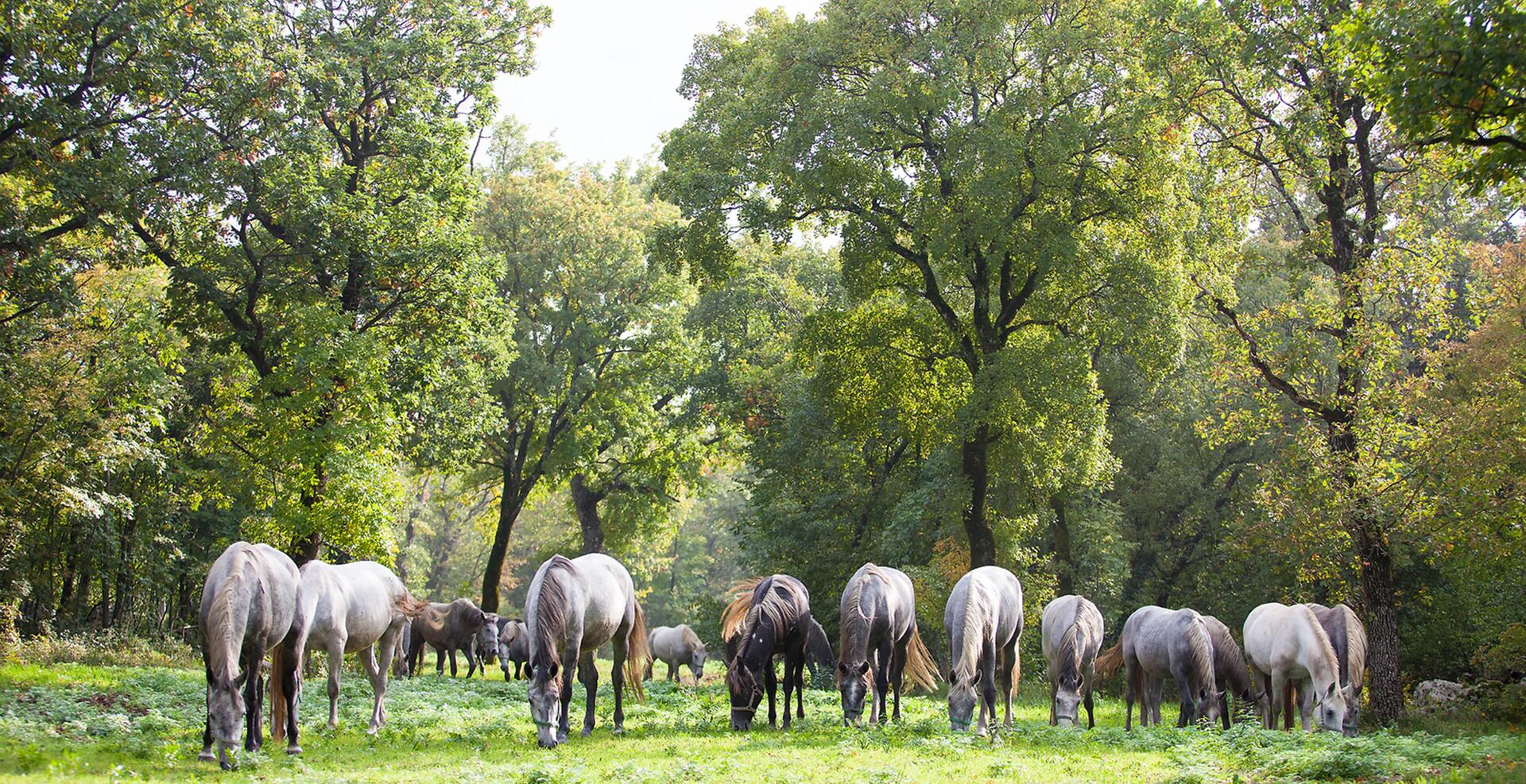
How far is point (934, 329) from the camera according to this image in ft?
82.8

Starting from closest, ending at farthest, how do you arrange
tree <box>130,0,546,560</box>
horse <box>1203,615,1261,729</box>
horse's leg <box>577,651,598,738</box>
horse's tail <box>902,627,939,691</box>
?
horse's leg <box>577,651,598,738</box>
horse <box>1203,615,1261,729</box>
horse's tail <box>902,627,939,691</box>
tree <box>130,0,546,560</box>

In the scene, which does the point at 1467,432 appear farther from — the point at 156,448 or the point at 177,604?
the point at 177,604

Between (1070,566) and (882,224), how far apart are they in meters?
13.1

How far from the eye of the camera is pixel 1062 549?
31688mm

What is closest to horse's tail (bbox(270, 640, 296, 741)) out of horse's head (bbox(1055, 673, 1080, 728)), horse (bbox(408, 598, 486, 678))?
horse's head (bbox(1055, 673, 1080, 728))

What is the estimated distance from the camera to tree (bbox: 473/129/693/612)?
1383 inches

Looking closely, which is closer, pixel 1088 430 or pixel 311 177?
pixel 311 177

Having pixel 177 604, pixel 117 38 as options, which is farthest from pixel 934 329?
pixel 177 604

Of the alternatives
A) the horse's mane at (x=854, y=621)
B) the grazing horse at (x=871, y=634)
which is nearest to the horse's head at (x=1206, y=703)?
the grazing horse at (x=871, y=634)

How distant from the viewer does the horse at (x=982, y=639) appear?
13641 mm

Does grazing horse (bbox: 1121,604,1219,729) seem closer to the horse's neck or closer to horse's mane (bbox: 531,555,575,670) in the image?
the horse's neck

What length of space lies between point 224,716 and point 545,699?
3.50 m

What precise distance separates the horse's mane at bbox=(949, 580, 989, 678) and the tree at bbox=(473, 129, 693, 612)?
860 inches

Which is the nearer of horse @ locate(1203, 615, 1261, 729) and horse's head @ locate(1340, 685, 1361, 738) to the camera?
horse's head @ locate(1340, 685, 1361, 738)
